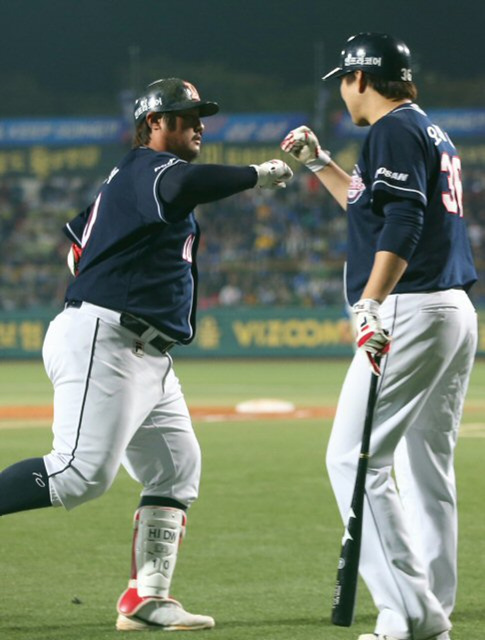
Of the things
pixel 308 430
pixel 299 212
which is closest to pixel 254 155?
pixel 299 212

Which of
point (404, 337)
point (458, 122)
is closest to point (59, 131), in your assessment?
point (458, 122)

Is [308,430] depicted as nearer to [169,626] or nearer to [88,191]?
[169,626]

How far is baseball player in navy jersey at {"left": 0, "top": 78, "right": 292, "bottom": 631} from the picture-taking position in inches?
175

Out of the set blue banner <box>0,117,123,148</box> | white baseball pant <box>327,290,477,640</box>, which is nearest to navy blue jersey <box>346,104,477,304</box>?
white baseball pant <box>327,290,477,640</box>

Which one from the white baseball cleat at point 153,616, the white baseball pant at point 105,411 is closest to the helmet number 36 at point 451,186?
the white baseball pant at point 105,411

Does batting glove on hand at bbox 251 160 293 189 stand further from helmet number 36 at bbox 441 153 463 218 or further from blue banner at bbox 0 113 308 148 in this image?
blue banner at bbox 0 113 308 148

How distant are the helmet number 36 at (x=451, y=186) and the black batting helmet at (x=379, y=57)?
0.36 m

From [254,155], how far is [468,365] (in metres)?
28.8

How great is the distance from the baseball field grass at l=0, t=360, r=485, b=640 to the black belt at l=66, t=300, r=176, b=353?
1161mm

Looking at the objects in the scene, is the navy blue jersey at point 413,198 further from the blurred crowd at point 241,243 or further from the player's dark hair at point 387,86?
the blurred crowd at point 241,243

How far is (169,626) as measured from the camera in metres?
4.68

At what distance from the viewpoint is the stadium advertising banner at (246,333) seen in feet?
82.5

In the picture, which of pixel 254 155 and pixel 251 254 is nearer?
pixel 251 254

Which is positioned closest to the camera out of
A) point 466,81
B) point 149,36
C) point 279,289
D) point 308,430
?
point 308,430
